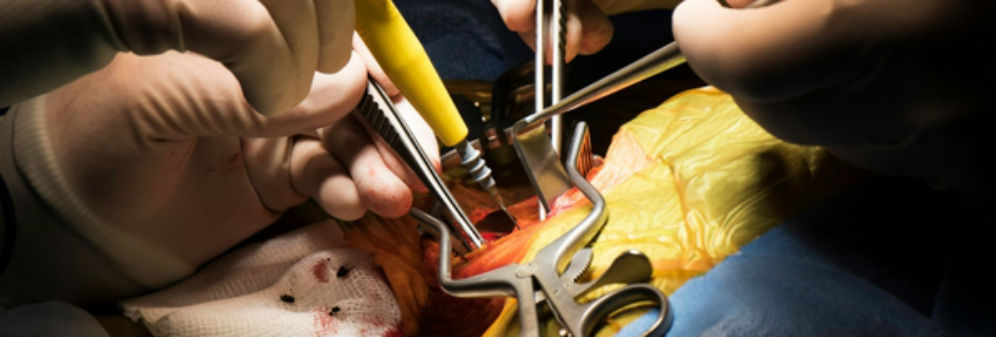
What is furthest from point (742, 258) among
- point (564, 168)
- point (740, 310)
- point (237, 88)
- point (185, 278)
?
point (185, 278)

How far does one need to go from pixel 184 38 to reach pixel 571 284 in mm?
363

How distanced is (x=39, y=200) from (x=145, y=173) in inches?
3.7

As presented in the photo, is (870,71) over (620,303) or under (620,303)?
over

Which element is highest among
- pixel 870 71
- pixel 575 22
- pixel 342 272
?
pixel 870 71

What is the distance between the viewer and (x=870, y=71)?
16.3 inches

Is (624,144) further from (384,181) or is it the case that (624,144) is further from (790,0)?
(790,0)

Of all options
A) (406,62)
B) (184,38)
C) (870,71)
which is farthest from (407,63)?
(870,71)

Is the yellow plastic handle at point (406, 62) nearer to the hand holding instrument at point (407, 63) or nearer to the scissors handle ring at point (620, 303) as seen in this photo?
the hand holding instrument at point (407, 63)

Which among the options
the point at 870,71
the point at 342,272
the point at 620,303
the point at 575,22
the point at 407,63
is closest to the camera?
the point at 870,71

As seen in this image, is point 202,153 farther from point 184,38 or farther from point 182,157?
point 184,38

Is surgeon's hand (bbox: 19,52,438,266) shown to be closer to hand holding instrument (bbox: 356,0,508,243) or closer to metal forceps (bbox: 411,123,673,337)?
hand holding instrument (bbox: 356,0,508,243)

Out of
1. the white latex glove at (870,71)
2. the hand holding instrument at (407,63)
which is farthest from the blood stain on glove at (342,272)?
the white latex glove at (870,71)

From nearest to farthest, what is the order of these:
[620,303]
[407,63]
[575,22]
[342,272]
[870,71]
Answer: [870,71], [620,303], [407,63], [342,272], [575,22]

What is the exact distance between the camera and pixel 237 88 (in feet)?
2.27
